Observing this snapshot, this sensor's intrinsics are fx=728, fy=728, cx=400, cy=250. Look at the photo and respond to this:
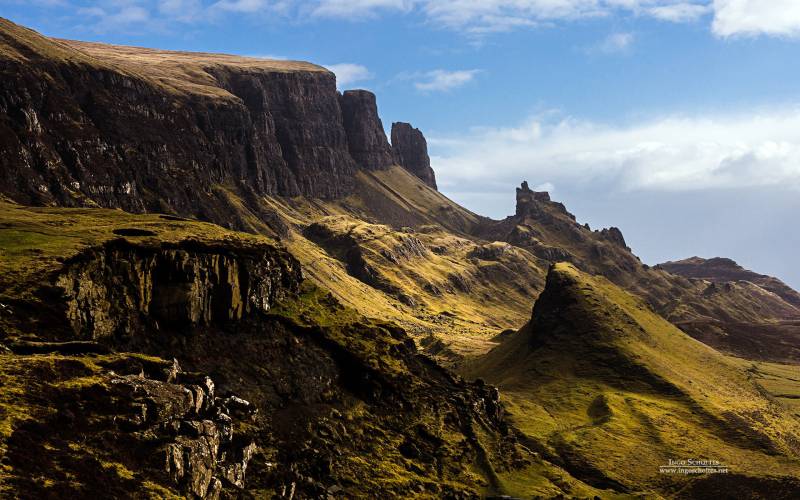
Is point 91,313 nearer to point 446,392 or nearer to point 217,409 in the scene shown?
point 217,409

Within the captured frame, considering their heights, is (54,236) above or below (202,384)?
above

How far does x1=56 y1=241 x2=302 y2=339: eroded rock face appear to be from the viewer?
431 feet

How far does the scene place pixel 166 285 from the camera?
495 feet

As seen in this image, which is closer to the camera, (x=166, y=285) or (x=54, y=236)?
(x=166, y=285)

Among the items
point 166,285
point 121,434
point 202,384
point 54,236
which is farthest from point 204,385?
point 54,236

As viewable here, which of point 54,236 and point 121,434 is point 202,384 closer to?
point 121,434

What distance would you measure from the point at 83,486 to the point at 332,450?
246 feet

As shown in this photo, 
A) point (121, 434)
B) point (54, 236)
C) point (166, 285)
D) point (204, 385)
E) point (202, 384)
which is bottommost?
point (121, 434)

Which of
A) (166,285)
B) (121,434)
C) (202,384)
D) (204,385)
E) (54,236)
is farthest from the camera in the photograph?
(54,236)

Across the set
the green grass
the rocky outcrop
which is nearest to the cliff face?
the rocky outcrop

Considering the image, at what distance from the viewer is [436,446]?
168625mm

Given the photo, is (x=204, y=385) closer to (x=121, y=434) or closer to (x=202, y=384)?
(x=202, y=384)

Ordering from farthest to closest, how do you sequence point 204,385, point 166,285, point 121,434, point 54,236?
point 54,236
point 166,285
point 204,385
point 121,434

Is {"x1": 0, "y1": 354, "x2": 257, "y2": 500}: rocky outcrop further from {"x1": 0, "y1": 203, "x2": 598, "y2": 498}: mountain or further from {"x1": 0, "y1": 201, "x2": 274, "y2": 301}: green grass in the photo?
{"x1": 0, "y1": 201, "x2": 274, "y2": 301}: green grass
